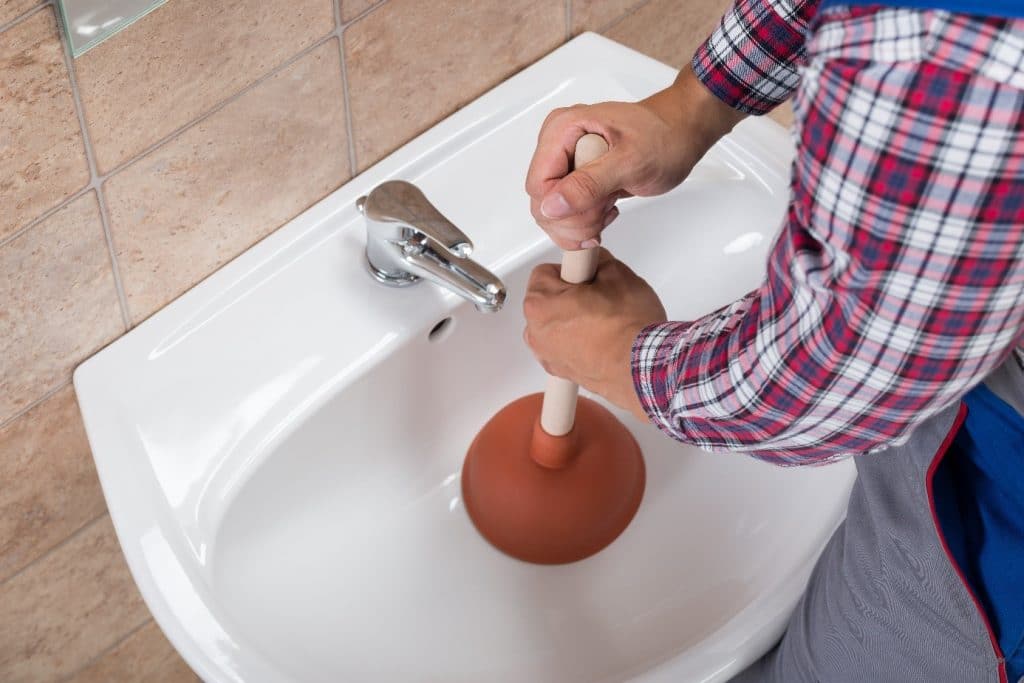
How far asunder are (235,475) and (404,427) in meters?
0.15

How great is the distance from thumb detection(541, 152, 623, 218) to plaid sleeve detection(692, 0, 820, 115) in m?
0.11

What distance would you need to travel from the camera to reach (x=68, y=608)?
0.95 meters

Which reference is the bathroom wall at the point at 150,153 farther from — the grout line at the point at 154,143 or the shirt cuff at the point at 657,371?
the shirt cuff at the point at 657,371

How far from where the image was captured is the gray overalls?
638 mm

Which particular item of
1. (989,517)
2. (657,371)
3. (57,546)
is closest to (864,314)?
(657,371)

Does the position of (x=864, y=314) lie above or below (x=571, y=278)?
above

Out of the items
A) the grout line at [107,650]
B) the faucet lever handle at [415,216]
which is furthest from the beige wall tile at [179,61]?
the grout line at [107,650]

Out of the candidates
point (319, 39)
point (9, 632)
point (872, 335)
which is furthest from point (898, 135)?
point (9, 632)

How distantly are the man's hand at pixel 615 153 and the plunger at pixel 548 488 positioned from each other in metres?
0.17

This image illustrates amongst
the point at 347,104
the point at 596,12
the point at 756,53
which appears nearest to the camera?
the point at 756,53

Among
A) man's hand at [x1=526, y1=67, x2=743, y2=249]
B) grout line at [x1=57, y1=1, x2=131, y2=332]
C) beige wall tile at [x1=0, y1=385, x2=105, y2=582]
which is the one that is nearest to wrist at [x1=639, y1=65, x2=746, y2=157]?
man's hand at [x1=526, y1=67, x2=743, y2=249]

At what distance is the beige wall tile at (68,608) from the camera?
884 millimetres

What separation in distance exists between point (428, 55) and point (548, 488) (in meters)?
0.32

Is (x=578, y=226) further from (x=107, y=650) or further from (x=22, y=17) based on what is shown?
(x=107, y=650)
